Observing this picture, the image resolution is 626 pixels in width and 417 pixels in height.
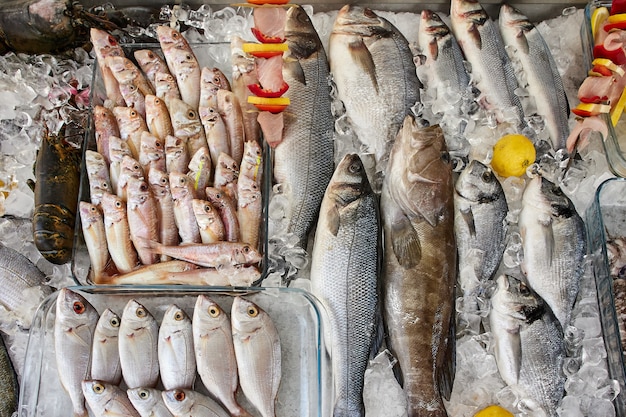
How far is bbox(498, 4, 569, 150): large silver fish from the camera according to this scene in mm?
2502

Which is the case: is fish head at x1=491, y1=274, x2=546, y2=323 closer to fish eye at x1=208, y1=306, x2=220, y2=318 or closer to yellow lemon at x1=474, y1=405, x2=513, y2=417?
yellow lemon at x1=474, y1=405, x2=513, y2=417

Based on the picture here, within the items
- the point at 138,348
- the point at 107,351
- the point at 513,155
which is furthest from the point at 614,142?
the point at 107,351

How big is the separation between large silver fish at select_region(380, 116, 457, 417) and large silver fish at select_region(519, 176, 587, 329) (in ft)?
Result: 1.17

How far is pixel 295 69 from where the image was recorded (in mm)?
2396

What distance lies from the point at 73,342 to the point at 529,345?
1.64 meters

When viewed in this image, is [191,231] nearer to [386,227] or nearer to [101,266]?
[101,266]

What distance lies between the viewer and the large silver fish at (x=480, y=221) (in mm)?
2209

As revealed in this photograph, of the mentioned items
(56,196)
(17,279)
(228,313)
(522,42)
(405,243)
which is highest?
(522,42)

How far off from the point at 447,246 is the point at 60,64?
192 cm

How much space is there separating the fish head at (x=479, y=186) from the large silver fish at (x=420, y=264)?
0.08m

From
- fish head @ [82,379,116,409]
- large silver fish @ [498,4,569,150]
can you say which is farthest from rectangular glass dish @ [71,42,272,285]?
large silver fish @ [498,4,569,150]

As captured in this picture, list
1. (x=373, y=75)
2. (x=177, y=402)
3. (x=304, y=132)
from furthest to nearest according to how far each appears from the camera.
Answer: (x=373, y=75) < (x=304, y=132) < (x=177, y=402)

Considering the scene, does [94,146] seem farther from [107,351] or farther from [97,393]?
[97,393]

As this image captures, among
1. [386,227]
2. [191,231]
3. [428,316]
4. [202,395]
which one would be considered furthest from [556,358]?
[191,231]
